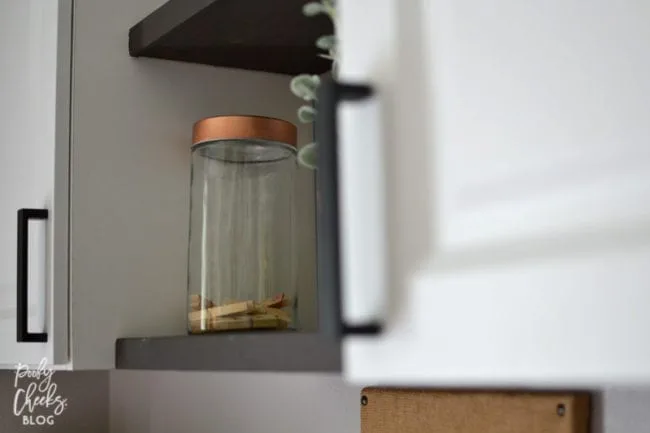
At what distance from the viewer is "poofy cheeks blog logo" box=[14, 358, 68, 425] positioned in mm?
A: 1660

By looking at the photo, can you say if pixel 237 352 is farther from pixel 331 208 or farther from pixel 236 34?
pixel 236 34

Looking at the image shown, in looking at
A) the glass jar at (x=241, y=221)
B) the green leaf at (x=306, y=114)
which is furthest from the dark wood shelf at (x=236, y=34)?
the green leaf at (x=306, y=114)

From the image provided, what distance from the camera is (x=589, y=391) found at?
2.91ft

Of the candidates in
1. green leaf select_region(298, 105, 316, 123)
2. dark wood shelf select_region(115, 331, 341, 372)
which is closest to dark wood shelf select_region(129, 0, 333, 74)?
green leaf select_region(298, 105, 316, 123)

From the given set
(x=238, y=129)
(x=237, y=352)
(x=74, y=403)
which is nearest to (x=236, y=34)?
(x=238, y=129)

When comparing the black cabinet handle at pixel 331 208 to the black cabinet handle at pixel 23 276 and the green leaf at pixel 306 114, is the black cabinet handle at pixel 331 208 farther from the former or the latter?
the black cabinet handle at pixel 23 276

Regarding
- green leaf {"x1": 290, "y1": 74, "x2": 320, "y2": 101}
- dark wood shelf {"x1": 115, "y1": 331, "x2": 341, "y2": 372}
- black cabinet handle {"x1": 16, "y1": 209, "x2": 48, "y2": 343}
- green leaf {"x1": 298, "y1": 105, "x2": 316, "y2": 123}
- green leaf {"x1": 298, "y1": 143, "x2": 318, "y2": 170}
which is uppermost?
green leaf {"x1": 290, "y1": 74, "x2": 320, "y2": 101}

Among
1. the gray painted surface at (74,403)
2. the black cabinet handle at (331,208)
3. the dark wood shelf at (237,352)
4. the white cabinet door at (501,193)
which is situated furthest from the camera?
the gray painted surface at (74,403)

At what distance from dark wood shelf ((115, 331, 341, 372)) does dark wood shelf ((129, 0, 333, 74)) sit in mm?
381

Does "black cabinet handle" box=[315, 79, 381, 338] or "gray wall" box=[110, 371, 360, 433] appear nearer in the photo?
"black cabinet handle" box=[315, 79, 381, 338]

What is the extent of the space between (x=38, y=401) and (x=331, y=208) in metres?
1.21

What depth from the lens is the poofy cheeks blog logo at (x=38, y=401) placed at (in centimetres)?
166

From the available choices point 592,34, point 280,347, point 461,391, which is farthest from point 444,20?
point 461,391

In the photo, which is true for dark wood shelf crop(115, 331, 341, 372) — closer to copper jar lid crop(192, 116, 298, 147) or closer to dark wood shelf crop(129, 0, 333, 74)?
copper jar lid crop(192, 116, 298, 147)
